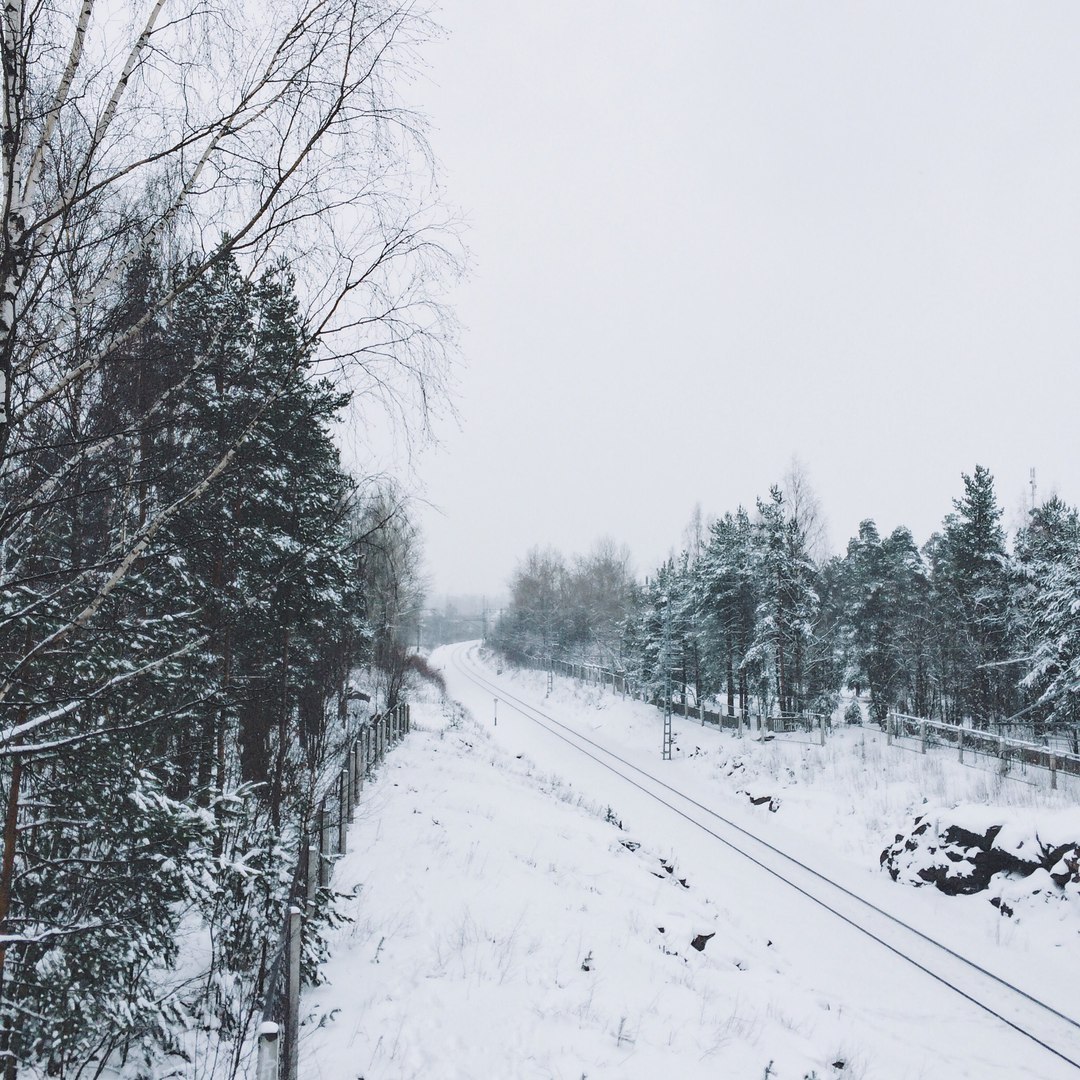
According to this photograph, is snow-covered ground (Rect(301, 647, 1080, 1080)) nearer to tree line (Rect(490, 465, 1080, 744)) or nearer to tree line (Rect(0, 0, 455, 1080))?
tree line (Rect(0, 0, 455, 1080))

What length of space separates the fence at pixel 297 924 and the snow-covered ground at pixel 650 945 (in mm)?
518

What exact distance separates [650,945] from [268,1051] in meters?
6.76

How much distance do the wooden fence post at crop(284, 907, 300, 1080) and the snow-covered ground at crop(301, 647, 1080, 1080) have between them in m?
0.73

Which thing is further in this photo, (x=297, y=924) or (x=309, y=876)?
(x=309, y=876)

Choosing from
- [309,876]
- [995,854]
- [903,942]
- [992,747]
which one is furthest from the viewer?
[992,747]

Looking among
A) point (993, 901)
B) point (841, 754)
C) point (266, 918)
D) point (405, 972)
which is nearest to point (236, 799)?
point (266, 918)

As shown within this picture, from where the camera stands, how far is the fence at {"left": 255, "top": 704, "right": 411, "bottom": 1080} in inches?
124

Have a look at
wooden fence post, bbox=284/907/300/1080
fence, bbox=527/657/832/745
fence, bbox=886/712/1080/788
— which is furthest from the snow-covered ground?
fence, bbox=527/657/832/745

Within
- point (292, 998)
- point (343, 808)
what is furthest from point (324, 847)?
point (292, 998)

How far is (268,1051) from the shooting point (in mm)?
3086

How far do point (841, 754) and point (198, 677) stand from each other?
22.9 m

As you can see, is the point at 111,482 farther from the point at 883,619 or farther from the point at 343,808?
the point at 883,619

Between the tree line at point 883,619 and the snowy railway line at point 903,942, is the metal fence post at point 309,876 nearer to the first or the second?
the snowy railway line at point 903,942

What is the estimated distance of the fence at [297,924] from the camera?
314cm
